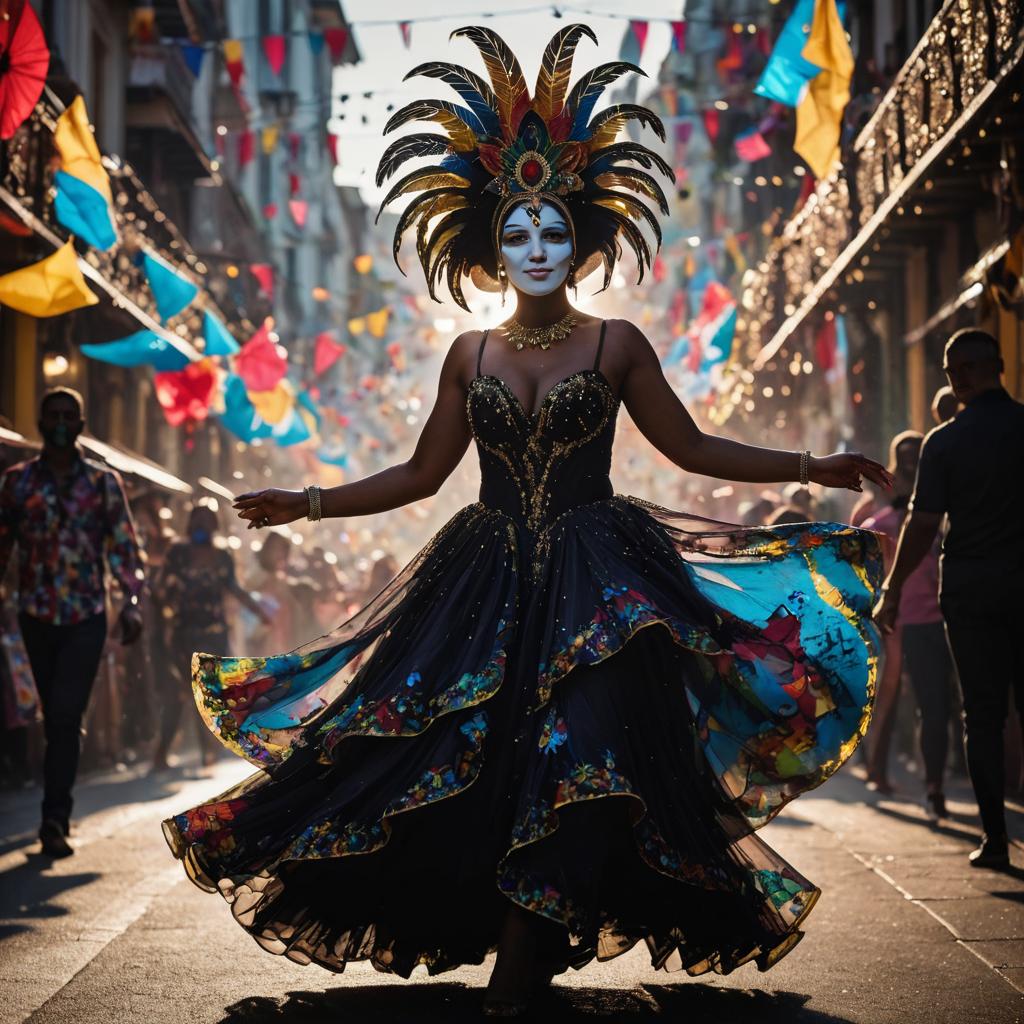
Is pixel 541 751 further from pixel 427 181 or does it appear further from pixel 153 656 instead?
pixel 153 656

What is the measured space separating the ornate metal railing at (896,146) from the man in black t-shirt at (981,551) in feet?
14.1

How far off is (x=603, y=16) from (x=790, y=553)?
18.5 meters

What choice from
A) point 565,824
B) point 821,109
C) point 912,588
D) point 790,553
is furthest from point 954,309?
point 565,824

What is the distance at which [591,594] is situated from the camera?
4949mm

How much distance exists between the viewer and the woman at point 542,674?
4.71 metres

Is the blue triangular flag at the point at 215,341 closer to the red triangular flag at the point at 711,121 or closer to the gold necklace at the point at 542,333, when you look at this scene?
the red triangular flag at the point at 711,121

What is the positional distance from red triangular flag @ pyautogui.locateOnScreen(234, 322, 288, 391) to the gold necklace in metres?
19.2

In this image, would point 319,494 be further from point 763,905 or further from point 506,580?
point 763,905

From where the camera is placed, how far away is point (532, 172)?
5559 mm

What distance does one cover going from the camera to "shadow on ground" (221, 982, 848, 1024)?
4.51 meters

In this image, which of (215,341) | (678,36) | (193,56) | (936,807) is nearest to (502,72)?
(936,807)

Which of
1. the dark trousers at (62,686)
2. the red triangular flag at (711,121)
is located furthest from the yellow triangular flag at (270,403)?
the dark trousers at (62,686)

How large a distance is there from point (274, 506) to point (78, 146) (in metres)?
9.86

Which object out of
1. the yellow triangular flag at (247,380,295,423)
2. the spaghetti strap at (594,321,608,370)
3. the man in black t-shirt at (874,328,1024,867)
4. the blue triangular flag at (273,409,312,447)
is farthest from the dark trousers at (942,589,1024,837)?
the blue triangular flag at (273,409,312,447)
